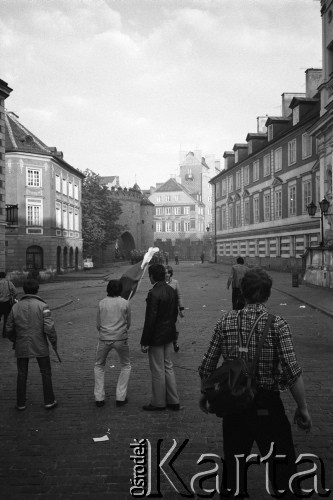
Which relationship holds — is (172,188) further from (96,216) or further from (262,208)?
(262,208)

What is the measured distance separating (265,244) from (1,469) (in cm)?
4076

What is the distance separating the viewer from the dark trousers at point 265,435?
329 cm

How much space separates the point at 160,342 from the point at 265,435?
2.89 meters

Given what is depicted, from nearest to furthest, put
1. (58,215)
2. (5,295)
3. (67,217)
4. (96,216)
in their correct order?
(5,295) → (58,215) → (67,217) → (96,216)

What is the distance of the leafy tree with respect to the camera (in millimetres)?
56344

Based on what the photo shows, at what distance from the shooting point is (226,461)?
3.38 meters

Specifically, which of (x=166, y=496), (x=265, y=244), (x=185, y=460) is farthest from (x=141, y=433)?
(x=265, y=244)

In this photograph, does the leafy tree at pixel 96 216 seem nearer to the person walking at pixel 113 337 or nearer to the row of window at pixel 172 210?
the row of window at pixel 172 210

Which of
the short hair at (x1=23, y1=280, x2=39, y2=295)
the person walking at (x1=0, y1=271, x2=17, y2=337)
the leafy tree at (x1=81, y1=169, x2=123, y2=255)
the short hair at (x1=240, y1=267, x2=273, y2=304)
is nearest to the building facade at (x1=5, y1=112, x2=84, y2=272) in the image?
the leafy tree at (x1=81, y1=169, x2=123, y2=255)

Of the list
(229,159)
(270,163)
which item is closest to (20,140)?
(270,163)

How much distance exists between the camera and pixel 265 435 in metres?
3.31

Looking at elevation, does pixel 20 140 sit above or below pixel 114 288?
above

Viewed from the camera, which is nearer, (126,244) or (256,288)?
(256,288)

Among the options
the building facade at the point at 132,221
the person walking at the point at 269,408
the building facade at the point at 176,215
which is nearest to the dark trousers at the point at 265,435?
the person walking at the point at 269,408
